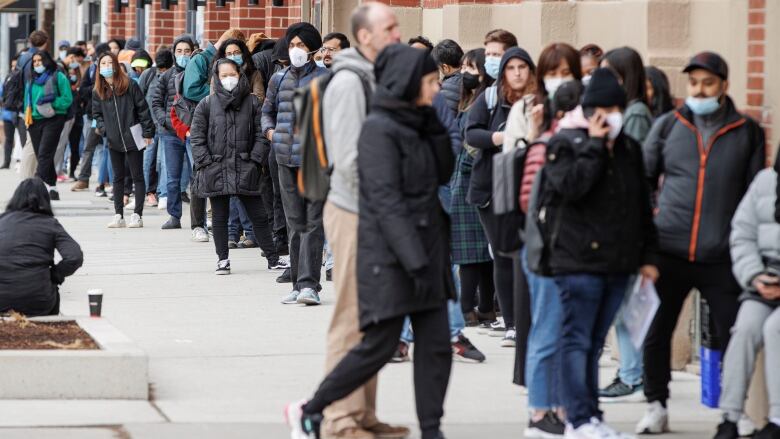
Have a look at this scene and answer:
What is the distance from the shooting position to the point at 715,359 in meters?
7.88

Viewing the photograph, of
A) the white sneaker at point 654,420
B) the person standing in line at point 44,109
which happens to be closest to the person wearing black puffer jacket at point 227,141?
the white sneaker at point 654,420

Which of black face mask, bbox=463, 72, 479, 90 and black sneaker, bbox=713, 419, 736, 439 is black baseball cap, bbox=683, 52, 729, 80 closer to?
black sneaker, bbox=713, 419, 736, 439

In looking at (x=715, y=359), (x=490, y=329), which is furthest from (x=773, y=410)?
(x=490, y=329)

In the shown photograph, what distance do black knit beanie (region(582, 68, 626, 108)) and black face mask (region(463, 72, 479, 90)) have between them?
12.3ft

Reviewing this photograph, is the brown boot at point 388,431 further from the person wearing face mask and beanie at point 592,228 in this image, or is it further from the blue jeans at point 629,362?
the blue jeans at point 629,362

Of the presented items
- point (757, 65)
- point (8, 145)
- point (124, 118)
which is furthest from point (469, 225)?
point (8, 145)

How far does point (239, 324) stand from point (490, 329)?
169 centimetres

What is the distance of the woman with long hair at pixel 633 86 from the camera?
831cm

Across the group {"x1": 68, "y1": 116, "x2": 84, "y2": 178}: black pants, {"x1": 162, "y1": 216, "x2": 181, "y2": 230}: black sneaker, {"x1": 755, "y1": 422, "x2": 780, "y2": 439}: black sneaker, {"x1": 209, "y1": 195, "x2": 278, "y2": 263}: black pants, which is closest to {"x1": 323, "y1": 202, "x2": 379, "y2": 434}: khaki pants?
{"x1": 755, "y1": 422, "x2": 780, "y2": 439}: black sneaker

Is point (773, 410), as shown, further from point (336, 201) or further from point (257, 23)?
point (257, 23)

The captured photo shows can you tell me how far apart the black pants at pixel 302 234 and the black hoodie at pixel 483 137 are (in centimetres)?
178

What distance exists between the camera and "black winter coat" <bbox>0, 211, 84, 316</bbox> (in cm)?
1000

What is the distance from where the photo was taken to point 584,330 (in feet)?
23.7

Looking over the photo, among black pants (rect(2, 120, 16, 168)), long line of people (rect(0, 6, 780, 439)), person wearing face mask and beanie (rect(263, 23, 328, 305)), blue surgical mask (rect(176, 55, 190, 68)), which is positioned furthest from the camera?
black pants (rect(2, 120, 16, 168))
